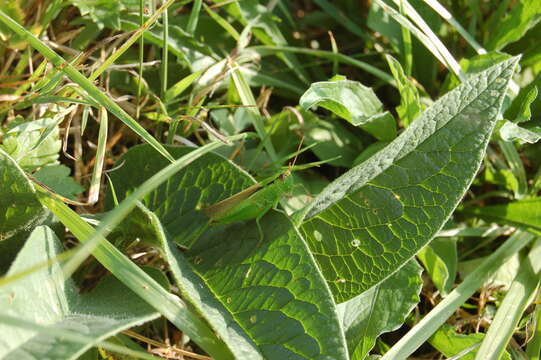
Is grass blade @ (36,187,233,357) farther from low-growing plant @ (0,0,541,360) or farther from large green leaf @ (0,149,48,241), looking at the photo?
large green leaf @ (0,149,48,241)

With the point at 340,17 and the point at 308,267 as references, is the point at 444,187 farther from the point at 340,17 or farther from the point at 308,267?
the point at 340,17

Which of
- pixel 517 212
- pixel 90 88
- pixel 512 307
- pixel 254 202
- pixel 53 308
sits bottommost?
pixel 512 307

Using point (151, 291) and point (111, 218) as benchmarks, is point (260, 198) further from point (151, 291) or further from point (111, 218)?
point (111, 218)

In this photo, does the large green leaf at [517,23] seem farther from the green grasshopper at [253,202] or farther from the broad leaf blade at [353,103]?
the green grasshopper at [253,202]

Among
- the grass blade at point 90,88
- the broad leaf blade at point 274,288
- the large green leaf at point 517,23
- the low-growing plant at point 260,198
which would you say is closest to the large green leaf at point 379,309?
the low-growing plant at point 260,198

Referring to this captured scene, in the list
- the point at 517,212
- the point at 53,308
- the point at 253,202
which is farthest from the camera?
the point at 517,212

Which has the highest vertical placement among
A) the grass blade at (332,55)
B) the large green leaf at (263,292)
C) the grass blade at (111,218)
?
the grass blade at (332,55)

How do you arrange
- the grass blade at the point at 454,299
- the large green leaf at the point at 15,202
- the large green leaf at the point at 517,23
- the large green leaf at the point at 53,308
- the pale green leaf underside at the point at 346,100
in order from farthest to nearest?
the large green leaf at the point at 517,23 < the pale green leaf underside at the point at 346,100 < the grass blade at the point at 454,299 < the large green leaf at the point at 15,202 < the large green leaf at the point at 53,308

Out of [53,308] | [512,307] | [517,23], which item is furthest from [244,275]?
[517,23]
